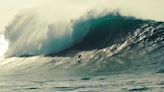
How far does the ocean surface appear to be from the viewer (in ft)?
69.8

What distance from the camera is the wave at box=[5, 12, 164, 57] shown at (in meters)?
32.2

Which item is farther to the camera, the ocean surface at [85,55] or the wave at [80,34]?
the wave at [80,34]

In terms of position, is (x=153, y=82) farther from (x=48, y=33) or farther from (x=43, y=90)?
(x=48, y=33)

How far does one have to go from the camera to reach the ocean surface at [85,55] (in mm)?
21281

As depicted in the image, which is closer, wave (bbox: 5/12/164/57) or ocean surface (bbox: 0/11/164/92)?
ocean surface (bbox: 0/11/164/92)

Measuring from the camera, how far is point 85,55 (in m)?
31.3

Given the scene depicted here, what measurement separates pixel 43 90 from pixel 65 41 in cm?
1686

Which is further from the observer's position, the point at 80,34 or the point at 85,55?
the point at 80,34

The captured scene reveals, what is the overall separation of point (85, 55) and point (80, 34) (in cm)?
581

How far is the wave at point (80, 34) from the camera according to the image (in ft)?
105

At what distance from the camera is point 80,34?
37.0 m

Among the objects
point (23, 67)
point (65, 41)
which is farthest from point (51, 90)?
point (65, 41)

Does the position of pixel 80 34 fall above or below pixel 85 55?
above

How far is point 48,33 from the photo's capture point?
3866 centimetres
